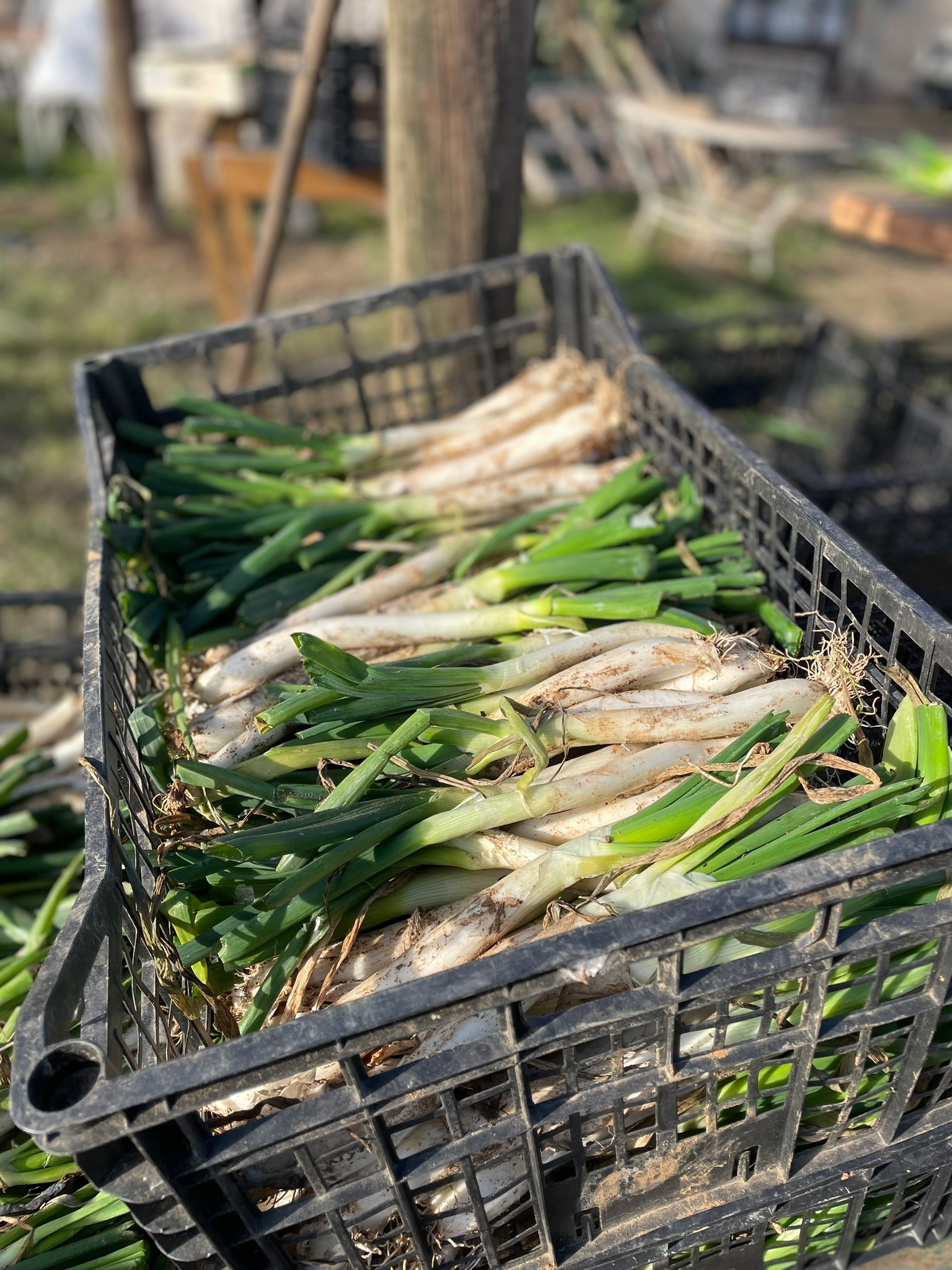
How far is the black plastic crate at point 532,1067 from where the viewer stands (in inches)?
37.7

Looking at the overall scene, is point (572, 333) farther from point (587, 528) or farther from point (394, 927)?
point (394, 927)

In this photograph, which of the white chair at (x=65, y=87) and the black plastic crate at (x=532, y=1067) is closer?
the black plastic crate at (x=532, y=1067)

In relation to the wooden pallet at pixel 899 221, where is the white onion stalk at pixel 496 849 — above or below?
below

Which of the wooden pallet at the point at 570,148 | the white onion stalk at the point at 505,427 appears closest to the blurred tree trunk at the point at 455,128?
the white onion stalk at the point at 505,427

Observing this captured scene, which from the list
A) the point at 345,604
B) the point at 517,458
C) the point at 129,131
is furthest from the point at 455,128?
the point at 129,131

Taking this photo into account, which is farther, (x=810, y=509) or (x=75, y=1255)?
(x=810, y=509)

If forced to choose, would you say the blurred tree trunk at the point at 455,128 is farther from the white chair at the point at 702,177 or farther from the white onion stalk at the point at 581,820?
the white chair at the point at 702,177

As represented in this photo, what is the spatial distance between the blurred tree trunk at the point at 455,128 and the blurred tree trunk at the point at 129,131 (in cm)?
484

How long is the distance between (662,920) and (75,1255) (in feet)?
3.46

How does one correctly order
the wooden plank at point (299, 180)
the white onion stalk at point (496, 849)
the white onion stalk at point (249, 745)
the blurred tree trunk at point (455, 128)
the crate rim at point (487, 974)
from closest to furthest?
the crate rim at point (487, 974) → the white onion stalk at point (496, 849) → the white onion stalk at point (249, 745) → the blurred tree trunk at point (455, 128) → the wooden plank at point (299, 180)

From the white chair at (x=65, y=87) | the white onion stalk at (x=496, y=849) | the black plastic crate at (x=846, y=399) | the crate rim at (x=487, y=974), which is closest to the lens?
the crate rim at (x=487, y=974)

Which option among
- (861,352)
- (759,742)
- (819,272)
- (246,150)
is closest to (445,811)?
(759,742)

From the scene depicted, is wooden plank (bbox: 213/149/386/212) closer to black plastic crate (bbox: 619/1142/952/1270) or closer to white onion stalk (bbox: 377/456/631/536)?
white onion stalk (bbox: 377/456/631/536)

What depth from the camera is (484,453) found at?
7.92 ft
